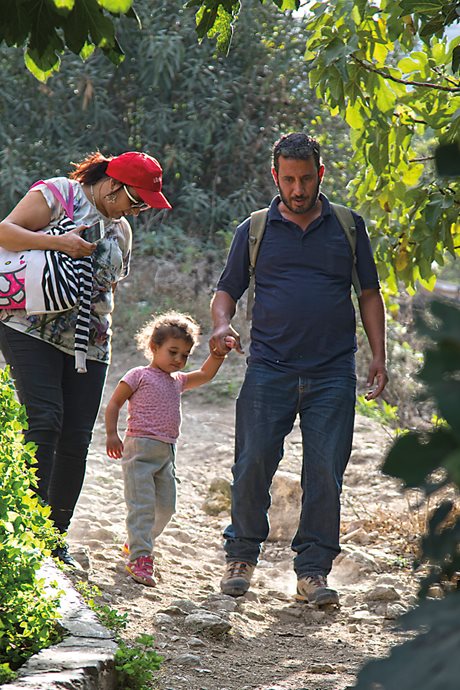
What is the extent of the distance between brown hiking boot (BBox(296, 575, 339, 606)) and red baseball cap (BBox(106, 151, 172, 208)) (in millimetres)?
1681

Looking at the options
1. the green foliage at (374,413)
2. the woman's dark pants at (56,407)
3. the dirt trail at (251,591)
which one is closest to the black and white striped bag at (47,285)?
the woman's dark pants at (56,407)

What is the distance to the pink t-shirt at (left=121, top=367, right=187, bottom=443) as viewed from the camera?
16.3 ft

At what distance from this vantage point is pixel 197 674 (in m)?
3.66

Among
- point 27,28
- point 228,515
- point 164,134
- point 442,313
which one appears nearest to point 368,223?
point 228,515

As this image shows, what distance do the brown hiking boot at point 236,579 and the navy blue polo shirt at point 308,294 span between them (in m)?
0.87

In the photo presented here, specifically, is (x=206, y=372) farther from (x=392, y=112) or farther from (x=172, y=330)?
(x=392, y=112)

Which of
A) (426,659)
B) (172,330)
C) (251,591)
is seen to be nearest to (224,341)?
(172,330)

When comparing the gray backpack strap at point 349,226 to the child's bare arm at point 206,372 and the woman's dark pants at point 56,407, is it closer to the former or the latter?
the child's bare arm at point 206,372

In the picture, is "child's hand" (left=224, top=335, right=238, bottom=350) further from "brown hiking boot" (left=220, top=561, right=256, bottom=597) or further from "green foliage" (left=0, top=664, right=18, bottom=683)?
"green foliage" (left=0, top=664, right=18, bottom=683)

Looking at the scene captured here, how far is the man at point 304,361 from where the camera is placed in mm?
4695

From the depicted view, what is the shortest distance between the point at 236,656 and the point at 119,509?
245 cm

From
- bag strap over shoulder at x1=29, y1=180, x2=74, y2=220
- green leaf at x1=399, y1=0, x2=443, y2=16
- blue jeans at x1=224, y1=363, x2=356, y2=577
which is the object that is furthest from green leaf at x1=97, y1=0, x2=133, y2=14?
blue jeans at x1=224, y1=363, x2=356, y2=577

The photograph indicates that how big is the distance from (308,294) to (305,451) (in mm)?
674

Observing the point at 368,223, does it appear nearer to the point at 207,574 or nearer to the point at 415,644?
the point at 207,574
